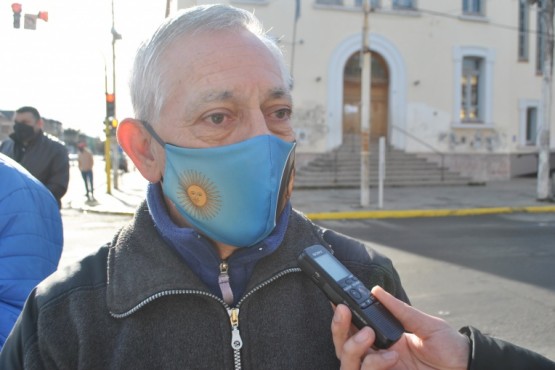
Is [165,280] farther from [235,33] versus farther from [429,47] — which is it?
[429,47]

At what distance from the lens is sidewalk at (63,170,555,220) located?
12312 mm

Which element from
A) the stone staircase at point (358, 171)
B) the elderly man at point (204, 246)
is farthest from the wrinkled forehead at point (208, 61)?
the stone staircase at point (358, 171)

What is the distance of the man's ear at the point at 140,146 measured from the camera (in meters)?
1.52

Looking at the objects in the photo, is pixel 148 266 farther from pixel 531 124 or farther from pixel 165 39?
pixel 531 124

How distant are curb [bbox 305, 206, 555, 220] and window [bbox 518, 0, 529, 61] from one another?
13846 millimetres

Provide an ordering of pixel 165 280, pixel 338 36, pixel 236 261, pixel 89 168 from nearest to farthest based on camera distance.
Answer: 1. pixel 165 280
2. pixel 236 261
3. pixel 89 168
4. pixel 338 36

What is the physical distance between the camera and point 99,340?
1.25 m

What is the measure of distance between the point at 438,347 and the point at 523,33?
26.9 m

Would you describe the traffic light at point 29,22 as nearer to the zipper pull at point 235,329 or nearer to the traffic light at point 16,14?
the traffic light at point 16,14

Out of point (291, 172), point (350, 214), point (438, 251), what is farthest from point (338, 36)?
point (291, 172)

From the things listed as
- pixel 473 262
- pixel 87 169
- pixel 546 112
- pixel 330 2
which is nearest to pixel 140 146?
pixel 473 262

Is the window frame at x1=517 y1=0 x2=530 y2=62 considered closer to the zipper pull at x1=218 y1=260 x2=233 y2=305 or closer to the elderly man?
the elderly man

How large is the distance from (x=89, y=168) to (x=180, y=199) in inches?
609

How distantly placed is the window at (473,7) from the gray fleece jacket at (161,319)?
76.0ft
